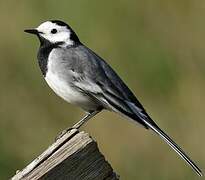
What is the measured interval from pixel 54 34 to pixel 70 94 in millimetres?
665

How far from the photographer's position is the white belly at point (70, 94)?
448cm

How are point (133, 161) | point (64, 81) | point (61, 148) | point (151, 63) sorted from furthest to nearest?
point (151, 63), point (133, 161), point (64, 81), point (61, 148)

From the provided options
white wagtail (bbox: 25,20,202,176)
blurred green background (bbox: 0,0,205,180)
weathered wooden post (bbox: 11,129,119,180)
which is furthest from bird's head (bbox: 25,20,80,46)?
weathered wooden post (bbox: 11,129,119,180)

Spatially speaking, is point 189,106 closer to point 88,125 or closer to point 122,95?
point 88,125

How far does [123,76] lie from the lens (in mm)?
5824

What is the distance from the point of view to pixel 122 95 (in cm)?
416

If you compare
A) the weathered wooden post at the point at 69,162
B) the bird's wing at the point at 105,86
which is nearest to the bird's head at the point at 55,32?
the bird's wing at the point at 105,86

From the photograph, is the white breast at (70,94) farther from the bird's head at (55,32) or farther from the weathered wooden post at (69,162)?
the weathered wooden post at (69,162)

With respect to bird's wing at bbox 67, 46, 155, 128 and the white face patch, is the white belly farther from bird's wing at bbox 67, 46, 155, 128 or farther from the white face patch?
the white face patch

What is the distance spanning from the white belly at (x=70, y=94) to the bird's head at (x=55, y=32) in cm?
43

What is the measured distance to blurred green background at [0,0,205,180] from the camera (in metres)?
5.68

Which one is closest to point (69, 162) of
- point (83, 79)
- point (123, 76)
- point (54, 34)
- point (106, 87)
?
point (106, 87)

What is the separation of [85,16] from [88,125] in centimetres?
77

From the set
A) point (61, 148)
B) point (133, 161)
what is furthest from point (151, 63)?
point (61, 148)
